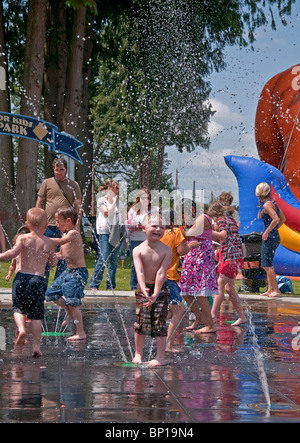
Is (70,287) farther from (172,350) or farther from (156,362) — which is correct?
(156,362)

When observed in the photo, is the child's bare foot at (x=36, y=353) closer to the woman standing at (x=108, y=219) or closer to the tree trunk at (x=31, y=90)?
the woman standing at (x=108, y=219)

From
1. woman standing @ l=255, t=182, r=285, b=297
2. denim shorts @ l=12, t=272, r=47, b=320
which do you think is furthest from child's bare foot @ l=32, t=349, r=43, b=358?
woman standing @ l=255, t=182, r=285, b=297

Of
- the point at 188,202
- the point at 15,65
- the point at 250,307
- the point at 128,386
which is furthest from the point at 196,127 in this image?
the point at 128,386

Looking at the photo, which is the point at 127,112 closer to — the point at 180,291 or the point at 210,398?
the point at 180,291

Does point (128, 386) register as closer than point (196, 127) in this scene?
Yes

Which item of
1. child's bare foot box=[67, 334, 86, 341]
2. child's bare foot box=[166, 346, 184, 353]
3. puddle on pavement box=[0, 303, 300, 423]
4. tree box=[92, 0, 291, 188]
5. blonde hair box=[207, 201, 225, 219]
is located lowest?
puddle on pavement box=[0, 303, 300, 423]

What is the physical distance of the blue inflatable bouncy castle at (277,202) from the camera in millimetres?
15594

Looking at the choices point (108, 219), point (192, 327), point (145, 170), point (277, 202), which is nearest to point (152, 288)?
point (192, 327)

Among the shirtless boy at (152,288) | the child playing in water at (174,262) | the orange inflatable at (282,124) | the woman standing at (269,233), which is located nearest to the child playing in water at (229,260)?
the child playing in water at (174,262)

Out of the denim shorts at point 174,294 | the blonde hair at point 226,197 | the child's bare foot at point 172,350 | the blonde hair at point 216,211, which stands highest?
the blonde hair at point 226,197

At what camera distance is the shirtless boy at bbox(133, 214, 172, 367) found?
648 centimetres

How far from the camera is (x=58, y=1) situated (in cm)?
2142

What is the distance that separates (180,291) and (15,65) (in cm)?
1706

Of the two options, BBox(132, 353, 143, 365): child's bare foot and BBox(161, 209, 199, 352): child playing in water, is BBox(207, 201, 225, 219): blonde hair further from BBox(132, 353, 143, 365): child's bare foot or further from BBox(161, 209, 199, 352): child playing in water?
BBox(132, 353, 143, 365): child's bare foot
